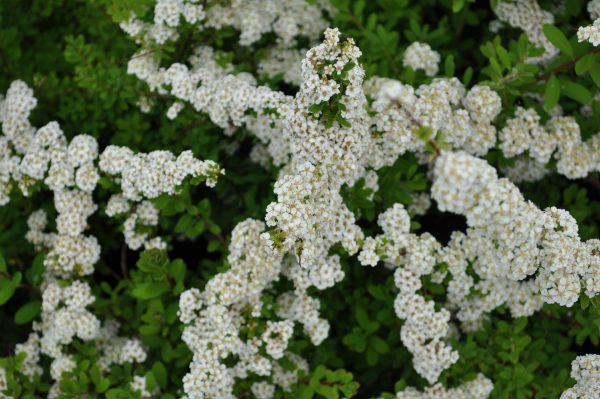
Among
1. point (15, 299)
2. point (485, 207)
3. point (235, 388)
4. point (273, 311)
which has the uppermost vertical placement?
point (485, 207)

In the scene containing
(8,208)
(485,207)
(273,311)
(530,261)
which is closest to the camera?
(485,207)

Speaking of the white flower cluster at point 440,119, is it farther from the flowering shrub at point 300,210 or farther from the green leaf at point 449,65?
the green leaf at point 449,65

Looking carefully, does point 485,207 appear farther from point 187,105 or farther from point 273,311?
point 187,105

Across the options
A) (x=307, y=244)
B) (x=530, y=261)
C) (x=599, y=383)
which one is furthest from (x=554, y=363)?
(x=307, y=244)

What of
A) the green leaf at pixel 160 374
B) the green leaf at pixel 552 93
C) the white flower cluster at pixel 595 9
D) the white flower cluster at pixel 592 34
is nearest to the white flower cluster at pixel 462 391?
the green leaf at pixel 160 374

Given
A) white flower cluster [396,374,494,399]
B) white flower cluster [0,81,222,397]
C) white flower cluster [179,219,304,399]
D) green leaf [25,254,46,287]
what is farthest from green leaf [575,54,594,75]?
green leaf [25,254,46,287]

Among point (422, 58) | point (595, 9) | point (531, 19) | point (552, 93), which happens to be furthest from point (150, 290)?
point (595, 9)
